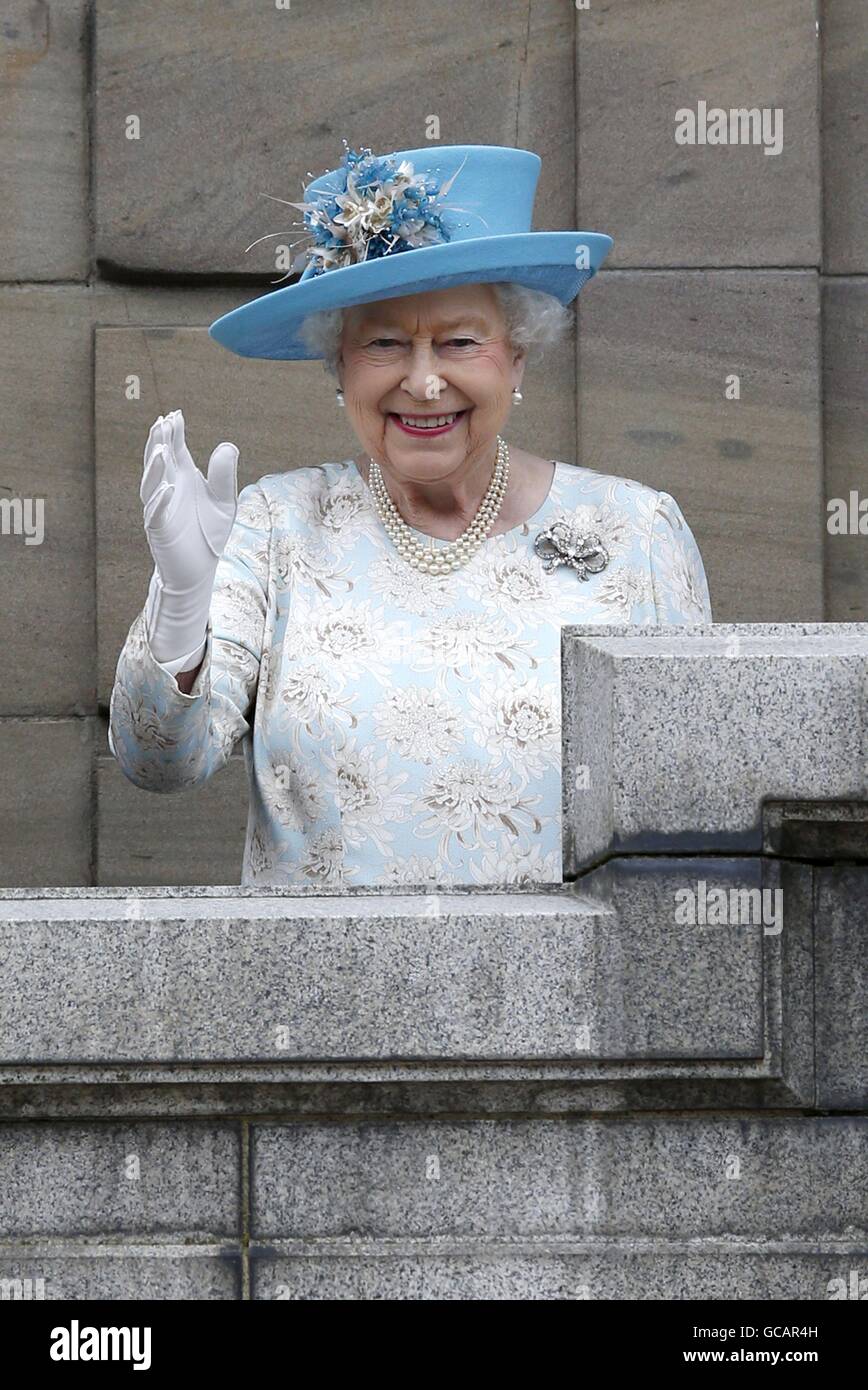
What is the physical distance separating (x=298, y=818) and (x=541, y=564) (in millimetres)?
703

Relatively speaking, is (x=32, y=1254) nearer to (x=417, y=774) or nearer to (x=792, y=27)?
(x=417, y=774)

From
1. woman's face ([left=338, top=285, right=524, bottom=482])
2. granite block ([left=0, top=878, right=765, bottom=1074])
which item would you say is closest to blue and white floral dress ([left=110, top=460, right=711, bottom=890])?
woman's face ([left=338, top=285, right=524, bottom=482])

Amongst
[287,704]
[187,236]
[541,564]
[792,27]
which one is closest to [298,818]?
[287,704]

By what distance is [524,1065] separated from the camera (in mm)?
3094

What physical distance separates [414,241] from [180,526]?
1.14m

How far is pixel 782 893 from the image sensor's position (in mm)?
3145

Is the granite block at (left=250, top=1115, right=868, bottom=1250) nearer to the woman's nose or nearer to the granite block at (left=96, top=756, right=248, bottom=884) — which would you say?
the woman's nose

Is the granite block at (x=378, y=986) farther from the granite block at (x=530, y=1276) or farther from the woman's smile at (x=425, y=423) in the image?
the woman's smile at (x=425, y=423)

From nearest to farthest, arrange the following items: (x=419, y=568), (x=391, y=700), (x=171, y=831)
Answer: (x=391, y=700) → (x=419, y=568) → (x=171, y=831)

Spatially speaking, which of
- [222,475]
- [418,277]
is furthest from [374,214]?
[222,475]

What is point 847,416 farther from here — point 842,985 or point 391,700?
point 842,985

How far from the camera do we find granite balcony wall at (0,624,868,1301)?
3082 mm

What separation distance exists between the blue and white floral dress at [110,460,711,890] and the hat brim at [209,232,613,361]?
1.14ft

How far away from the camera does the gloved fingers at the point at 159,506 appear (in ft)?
10.7
